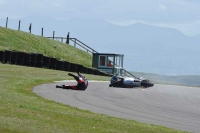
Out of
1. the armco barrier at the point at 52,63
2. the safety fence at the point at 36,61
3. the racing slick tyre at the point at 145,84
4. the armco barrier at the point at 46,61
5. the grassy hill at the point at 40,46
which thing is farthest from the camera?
the grassy hill at the point at 40,46

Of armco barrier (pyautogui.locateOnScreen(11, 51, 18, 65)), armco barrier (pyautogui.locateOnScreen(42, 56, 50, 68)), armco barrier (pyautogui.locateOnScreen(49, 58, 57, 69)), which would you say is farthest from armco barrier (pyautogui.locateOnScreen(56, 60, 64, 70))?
armco barrier (pyautogui.locateOnScreen(11, 51, 18, 65))

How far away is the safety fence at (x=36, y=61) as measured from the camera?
46.9m

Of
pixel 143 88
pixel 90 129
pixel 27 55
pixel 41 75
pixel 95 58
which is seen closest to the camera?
pixel 90 129

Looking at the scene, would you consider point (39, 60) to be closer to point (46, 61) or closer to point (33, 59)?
point (33, 59)

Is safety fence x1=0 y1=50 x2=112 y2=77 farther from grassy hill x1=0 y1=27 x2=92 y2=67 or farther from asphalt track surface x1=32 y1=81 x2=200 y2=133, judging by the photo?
asphalt track surface x1=32 y1=81 x2=200 y2=133

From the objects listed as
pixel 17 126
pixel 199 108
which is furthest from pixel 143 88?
pixel 17 126

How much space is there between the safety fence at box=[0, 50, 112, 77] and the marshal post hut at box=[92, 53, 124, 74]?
24.5ft

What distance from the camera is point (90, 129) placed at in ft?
51.4

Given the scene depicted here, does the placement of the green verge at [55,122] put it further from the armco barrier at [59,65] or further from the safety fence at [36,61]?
the armco barrier at [59,65]

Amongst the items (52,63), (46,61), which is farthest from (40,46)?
(46,61)

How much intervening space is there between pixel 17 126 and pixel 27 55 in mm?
34742

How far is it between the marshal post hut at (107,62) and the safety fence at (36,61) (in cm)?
746

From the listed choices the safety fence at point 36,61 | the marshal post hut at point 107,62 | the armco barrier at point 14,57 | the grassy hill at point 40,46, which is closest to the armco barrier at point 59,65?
the safety fence at point 36,61

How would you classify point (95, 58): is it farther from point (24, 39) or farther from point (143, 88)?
point (143, 88)
